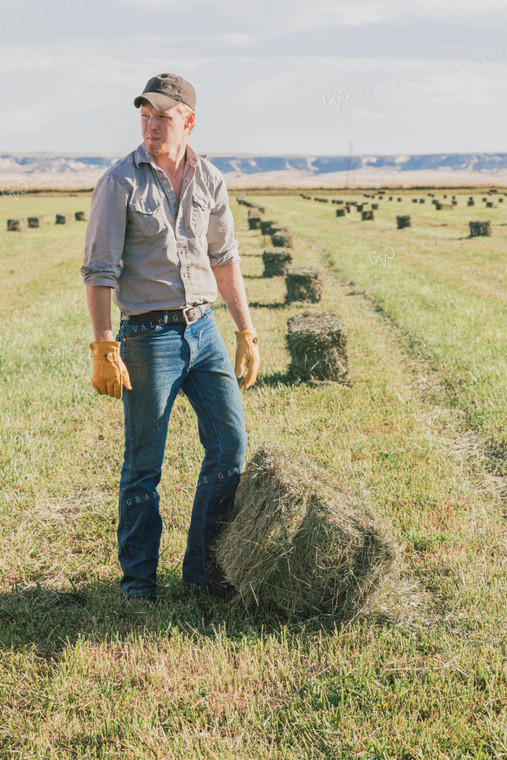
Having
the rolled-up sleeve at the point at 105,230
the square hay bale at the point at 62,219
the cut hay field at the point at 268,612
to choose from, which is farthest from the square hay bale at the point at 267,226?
the rolled-up sleeve at the point at 105,230

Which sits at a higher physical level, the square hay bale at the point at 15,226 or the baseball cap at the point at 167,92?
the square hay bale at the point at 15,226

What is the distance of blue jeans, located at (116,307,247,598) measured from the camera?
379cm

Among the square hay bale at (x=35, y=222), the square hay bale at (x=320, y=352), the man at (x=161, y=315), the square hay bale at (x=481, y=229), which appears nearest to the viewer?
the man at (x=161, y=315)

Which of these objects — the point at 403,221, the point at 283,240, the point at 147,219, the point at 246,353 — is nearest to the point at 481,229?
the point at 403,221

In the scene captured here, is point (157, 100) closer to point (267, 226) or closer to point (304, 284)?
point (304, 284)

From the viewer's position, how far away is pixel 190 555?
13.7ft

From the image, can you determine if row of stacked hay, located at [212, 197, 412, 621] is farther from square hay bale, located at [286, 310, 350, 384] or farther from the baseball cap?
square hay bale, located at [286, 310, 350, 384]

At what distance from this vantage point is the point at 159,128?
11.8 ft

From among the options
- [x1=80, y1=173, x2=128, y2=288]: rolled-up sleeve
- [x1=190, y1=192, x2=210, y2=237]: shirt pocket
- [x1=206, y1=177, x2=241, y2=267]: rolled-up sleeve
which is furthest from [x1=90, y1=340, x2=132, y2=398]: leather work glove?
[x1=206, y1=177, x2=241, y2=267]: rolled-up sleeve

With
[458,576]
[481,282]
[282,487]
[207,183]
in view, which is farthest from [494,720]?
[481,282]

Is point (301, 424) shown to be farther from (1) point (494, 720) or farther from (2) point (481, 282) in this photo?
(2) point (481, 282)

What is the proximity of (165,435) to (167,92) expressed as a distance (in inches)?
79.3

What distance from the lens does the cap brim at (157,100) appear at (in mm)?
Result: 3461

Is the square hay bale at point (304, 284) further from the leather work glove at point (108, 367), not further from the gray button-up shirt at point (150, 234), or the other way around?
the leather work glove at point (108, 367)
